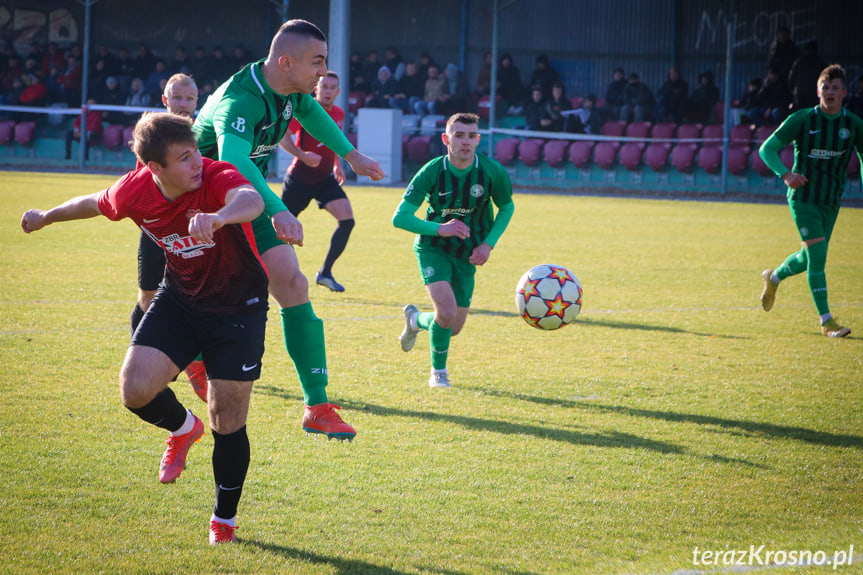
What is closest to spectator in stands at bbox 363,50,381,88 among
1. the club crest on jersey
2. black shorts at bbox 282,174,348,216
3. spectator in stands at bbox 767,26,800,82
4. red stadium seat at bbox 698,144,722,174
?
red stadium seat at bbox 698,144,722,174

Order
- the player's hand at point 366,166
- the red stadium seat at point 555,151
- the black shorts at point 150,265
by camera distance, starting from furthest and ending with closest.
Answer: the red stadium seat at point 555,151, the black shorts at point 150,265, the player's hand at point 366,166

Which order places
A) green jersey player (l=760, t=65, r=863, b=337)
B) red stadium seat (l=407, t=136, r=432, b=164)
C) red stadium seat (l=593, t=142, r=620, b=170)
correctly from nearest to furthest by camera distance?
green jersey player (l=760, t=65, r=863, b=337) < red stadium seat (l=593, t=142, r=620, b=170) < red stadium seat (l=407, t=136, r=432, b=164)

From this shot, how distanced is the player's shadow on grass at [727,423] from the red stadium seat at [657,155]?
17.5 meters

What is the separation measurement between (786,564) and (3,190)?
17.4 m

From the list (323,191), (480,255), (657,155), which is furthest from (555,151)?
(480,255)

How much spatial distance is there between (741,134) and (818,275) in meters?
14.4

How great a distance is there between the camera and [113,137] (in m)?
25.0

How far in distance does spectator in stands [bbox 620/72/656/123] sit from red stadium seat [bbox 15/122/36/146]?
16623mm

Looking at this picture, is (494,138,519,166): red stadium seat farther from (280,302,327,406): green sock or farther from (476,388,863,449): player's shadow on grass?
(280,302,327,406): green sock

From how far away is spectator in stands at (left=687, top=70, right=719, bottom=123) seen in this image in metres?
22.5

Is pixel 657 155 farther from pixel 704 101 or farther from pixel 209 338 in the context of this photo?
pixel 209 338

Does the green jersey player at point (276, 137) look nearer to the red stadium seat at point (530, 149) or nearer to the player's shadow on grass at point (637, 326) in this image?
the player's shadow on grass at point (637, 326)

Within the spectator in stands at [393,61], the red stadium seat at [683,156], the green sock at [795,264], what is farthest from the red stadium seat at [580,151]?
the green sock at [795,264]

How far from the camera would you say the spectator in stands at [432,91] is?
2420 cm
